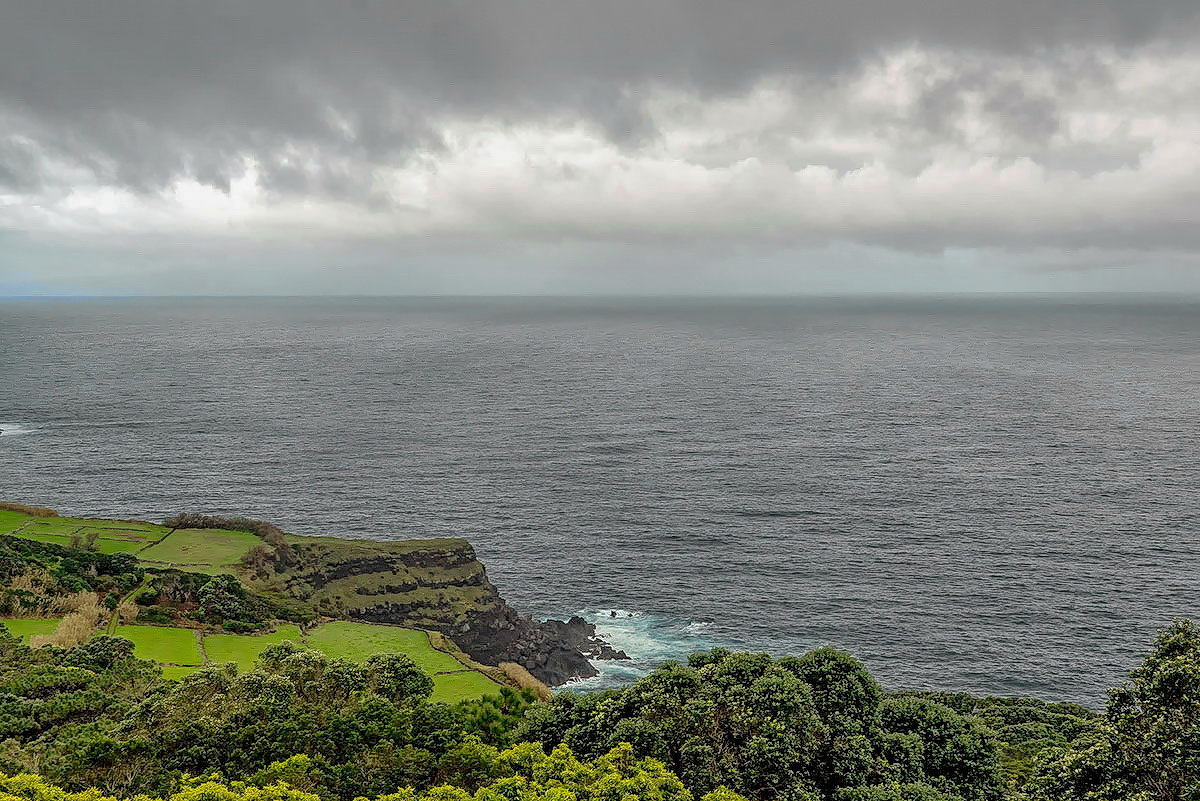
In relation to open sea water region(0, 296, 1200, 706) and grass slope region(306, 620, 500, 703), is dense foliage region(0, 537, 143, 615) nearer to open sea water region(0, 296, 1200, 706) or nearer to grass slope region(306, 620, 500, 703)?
grass slope region(306, 620, 500, 703)

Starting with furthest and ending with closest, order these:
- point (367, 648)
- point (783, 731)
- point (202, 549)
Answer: point (202, 549) < point (367, 648) < point (783, 731)

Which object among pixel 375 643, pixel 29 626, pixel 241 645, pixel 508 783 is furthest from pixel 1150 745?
pixel 29 626

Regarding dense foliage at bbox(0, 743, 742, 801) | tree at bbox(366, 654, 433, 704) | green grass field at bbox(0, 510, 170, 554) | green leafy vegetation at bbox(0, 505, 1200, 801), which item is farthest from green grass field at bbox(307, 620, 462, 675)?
green grass field at bbox(0, 510, 170, 554)

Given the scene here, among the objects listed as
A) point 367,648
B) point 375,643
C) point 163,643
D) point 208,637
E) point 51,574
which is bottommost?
point 375,643

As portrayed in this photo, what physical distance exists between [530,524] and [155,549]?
49.9m

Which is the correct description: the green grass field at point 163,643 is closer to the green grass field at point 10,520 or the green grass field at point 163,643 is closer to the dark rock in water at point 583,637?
the dark rock in water at point 583,637

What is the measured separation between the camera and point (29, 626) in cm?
5594

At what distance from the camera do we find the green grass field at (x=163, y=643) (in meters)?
53.2

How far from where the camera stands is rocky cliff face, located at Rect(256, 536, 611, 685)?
74.3m

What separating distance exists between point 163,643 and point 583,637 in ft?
132

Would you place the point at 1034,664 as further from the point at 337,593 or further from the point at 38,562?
the point at 38,562

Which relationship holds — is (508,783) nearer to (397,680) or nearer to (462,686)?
(397,680)

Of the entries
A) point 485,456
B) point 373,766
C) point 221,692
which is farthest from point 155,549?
point 485,456

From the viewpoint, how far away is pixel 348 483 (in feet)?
430
